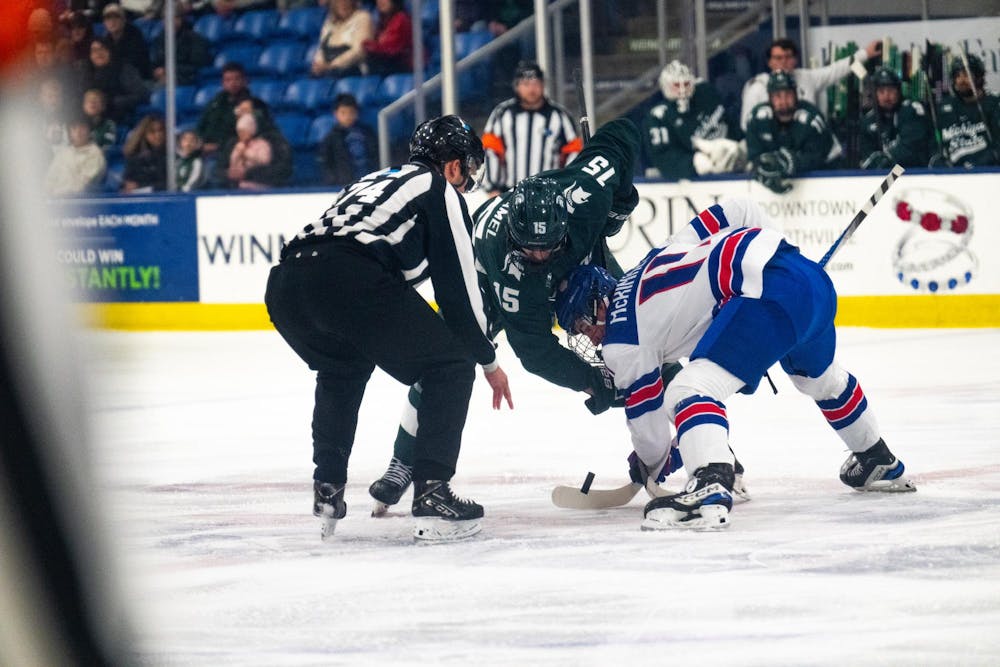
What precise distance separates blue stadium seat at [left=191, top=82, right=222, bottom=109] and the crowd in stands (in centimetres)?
1

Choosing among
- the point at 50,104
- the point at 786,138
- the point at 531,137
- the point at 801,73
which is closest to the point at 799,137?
the point at 786,138

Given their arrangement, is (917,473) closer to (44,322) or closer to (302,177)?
(44,322)

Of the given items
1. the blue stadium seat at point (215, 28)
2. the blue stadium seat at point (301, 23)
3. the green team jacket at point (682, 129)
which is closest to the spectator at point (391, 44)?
the blue stadium seat at point (301, 23)

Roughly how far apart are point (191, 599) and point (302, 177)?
7.31 meters

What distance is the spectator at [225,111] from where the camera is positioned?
1007 cm

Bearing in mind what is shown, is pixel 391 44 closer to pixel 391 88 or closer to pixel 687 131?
pixel 391 88

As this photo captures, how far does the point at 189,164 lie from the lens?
9914 mm

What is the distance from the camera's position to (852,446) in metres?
3.87

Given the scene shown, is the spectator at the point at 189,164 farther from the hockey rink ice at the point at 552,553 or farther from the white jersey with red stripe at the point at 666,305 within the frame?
the white jersey with red stripe at the point at 666,305

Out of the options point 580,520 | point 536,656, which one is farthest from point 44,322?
point 580,520

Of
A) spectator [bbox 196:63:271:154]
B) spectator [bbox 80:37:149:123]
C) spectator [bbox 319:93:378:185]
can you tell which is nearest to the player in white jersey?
spectator [bbox 319:93:378:185]

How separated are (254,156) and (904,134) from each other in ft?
13.4

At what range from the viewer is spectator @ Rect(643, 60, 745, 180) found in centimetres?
856

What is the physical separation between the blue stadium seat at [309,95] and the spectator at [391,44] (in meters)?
0.58
